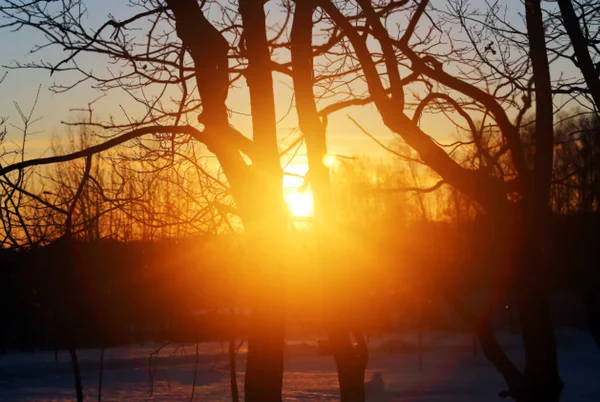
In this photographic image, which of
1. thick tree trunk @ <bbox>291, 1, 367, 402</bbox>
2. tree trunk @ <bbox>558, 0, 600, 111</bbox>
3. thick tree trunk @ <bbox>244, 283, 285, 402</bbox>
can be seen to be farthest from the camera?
thick tree trunk @ <bbox>291, 1, 367, 402</bbox>

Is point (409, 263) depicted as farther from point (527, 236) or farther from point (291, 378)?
point (291, 378)

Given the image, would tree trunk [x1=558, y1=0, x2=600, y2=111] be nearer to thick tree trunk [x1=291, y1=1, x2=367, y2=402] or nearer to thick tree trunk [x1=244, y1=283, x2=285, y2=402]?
thick tree trunk [x1=291, y1=1, x2=367, y2=402]

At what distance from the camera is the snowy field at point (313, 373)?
21.9 metres

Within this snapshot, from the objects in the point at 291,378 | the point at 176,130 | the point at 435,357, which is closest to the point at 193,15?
the point at 176,130

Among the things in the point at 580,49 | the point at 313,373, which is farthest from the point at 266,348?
the point at 313,373

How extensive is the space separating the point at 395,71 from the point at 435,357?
26.5 meters

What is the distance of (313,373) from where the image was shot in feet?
90.5

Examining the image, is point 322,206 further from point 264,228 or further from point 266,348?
point 266,348

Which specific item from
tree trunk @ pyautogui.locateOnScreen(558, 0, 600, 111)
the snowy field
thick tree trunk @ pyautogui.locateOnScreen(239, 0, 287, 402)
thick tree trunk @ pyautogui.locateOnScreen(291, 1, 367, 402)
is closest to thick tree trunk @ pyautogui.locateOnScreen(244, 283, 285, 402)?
thick tree trunk @ pyautogui.locateOnScreen(239, 0, 287, 402)

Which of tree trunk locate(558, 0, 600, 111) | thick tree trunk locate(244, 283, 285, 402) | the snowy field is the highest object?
tree trunk locate(558, 0, 600, 111)

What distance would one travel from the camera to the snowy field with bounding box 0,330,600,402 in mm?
21922

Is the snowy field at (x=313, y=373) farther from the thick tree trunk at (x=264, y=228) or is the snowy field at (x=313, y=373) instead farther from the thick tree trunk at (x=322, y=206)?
the thick tree trunk at (x=264, y=228)

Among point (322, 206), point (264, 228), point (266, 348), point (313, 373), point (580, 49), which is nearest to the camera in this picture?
point (580, 49)

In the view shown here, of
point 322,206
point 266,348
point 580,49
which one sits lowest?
point 266,348
